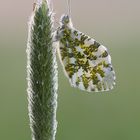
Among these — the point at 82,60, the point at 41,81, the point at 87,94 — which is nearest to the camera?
the point at 41,81

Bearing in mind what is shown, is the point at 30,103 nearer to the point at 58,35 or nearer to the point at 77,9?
the point at 58,35

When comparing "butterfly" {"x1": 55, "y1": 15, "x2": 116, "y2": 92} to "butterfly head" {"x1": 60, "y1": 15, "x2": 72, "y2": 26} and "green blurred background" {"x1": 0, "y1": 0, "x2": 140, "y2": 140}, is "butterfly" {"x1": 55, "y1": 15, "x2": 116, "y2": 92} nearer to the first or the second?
"butterfly head" {"x1": 60, "y1": 15, "x2": 72, "y2": 26}

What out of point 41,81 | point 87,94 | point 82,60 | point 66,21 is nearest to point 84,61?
point 82,60

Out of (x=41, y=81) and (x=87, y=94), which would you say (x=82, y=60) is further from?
(x=87, y=94)

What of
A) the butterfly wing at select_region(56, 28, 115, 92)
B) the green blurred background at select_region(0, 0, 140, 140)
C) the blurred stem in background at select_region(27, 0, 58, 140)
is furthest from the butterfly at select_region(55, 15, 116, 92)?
the green blurred background at select_region(0, 0, 140, 140)

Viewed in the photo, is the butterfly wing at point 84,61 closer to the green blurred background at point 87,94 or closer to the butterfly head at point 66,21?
the butterfly head at point 66,21
